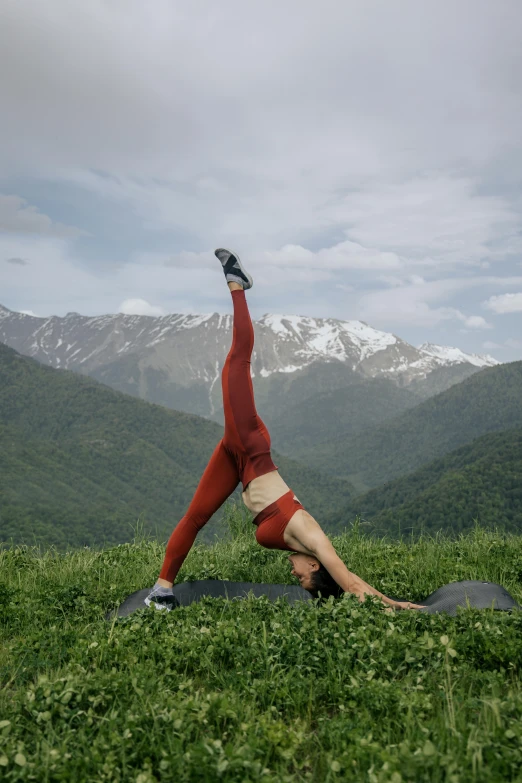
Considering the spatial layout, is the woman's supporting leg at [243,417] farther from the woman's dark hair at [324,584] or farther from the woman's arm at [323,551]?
the woman's dark hair at [324,584]

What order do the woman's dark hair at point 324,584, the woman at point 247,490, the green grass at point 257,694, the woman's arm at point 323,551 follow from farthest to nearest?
the woman's dark hair at point 324,584 → the woman at point 247,490 → the woman's arm at point 323,551 → the green grass at point 257,694

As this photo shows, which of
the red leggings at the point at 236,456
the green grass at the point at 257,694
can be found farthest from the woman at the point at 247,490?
the green grass at the point at 257,694

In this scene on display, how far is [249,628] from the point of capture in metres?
4.34

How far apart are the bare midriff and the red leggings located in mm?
59

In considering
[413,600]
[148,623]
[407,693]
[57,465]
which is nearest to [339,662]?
[407,693]

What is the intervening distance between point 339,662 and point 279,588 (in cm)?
248

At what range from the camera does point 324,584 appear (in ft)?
17.4

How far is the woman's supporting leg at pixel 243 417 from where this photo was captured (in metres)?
5.53

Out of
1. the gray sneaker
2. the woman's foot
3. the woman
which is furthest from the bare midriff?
the woman's foot

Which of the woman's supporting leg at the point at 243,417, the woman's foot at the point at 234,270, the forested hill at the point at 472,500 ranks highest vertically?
the woman's foot at the point at 234,270

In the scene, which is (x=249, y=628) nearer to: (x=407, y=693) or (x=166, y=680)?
(x=166, y=680)

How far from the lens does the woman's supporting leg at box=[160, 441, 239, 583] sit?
18.8ft

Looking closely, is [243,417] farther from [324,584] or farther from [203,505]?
[324,584]

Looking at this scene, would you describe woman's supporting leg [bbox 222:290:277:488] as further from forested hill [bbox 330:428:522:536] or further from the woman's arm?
forested hill [bbox 330:428:522:536]
